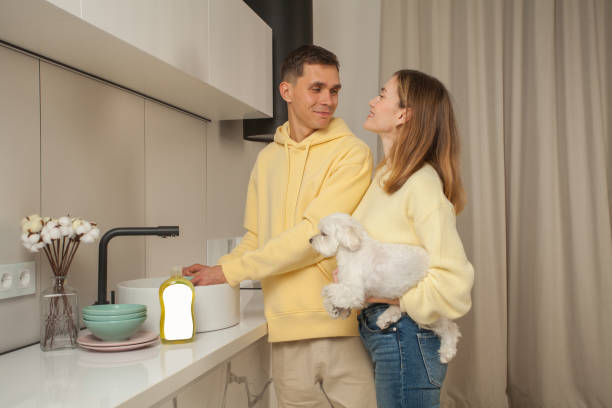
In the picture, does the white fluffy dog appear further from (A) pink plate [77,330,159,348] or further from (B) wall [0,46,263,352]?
(B) wall [0,46,263,352]

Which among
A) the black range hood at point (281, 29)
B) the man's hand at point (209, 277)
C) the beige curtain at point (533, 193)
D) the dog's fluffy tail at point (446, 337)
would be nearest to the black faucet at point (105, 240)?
the man's hand at point (209, 277)

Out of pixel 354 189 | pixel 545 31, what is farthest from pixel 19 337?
pixel 545 31

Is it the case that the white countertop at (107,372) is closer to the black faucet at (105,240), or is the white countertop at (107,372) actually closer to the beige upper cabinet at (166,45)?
the black faucet at (105,240)

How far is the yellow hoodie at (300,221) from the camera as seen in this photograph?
1435mm

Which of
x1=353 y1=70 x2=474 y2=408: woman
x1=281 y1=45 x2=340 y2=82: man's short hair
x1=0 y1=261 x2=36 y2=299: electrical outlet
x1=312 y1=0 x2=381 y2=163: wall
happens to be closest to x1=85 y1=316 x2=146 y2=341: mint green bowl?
x1=0 y1=261 x2=36 y2=299: electrical outlet

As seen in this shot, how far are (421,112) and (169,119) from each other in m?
1.09

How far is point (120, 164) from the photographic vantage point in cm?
170

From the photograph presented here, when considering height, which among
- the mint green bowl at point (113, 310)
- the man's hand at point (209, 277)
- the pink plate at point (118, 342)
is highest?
the man's hand at point (209, 277)

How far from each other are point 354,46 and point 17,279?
89.4 inches

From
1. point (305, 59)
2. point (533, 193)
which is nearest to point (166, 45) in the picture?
point (305, 59)

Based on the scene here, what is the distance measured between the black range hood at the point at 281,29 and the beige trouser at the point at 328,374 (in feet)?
3.81

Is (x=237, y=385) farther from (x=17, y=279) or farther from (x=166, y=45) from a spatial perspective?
(x=166, y=45)

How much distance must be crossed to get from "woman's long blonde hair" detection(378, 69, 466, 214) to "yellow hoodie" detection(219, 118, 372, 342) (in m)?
0.20

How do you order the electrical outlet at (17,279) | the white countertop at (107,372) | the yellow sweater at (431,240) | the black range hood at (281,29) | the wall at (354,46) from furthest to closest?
the wall at (354,46), the black range hood at (281,29), the electrical outlet at (17,279), the yellow sweater at (431,240), the white countertop at (107,372)
